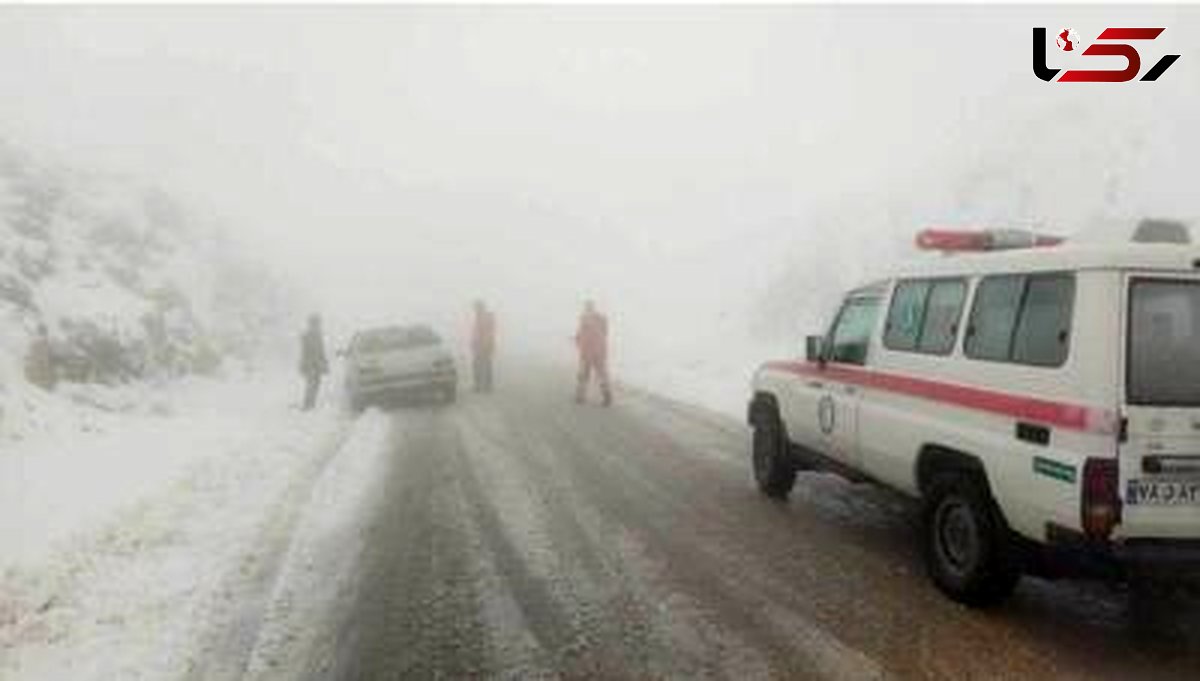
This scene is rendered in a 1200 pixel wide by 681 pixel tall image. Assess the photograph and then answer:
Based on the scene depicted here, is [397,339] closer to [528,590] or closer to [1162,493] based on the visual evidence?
[528,590]

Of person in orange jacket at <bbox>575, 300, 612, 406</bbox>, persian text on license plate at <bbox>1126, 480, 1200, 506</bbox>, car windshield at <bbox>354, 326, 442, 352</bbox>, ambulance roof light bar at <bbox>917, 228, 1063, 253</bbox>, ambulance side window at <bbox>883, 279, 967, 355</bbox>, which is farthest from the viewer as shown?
car windshield at <bbox>354, 326, 442, 352</bbox>

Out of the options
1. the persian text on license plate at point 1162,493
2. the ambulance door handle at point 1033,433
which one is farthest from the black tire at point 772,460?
the persian text on license plate at point 1162,493

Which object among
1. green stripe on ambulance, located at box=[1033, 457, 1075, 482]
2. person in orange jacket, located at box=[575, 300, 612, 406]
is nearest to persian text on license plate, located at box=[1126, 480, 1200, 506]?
green stripe on ambulance, located at box=[1033, 457, 1075, 482]

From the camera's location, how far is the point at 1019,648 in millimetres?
6816

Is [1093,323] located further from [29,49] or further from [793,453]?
[29,49]

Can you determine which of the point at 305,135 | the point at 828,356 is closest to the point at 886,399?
the point at 828,356

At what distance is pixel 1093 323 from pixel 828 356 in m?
3.68

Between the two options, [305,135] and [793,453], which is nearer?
[793,453]

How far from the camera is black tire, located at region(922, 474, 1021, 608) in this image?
7398mm

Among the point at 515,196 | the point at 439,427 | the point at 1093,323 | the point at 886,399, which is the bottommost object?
the point at 439,427

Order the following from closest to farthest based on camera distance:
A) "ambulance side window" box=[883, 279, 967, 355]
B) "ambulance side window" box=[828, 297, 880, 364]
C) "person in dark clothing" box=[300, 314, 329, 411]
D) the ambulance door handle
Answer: the ambulance door handle
"ambulance side window" box=[883, 279, 967, 355]
"ambulance side window" box=[828, 297, 880, 364]
"person in dark clothing" box=[300, 314, 329, 411]

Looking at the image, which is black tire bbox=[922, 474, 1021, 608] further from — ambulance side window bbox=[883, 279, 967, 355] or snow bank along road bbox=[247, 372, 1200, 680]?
ambulance side window bbox=[883, 279, 967, 355]

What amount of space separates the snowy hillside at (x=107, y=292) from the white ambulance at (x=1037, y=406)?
965cm

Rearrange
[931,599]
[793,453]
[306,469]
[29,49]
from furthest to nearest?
1. [29,49]
2. [306,469]
3. [793,453]
4. [931,599]
